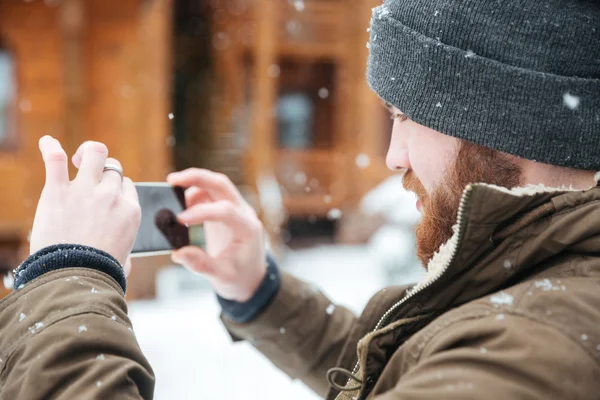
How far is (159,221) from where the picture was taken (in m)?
1.71

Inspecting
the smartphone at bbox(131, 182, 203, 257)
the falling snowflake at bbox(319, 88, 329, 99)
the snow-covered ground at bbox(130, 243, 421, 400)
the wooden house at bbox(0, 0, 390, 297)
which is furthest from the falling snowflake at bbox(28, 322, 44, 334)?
the falling snowflake at bbox(319, 88, 329, 99)

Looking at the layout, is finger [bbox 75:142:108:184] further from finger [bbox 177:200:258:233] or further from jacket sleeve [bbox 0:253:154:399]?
finger [bbox 177:200:258:233]

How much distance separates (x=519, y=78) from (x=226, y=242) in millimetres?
1050

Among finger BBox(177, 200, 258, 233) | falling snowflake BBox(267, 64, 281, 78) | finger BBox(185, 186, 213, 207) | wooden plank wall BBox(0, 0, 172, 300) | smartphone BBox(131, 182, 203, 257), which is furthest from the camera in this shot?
Result: falling snowflake BBox(267, 64, 281, 78)

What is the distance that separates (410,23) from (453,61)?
17cm

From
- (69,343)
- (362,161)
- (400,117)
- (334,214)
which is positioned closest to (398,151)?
(400,117)

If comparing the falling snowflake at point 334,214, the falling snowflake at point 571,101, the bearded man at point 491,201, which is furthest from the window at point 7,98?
the falling snowflake at point 571,101

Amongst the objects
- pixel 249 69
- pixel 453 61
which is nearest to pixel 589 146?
pixel 453 61

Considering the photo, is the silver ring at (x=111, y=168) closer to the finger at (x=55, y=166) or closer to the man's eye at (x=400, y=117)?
the finger at (x=55, y=166)

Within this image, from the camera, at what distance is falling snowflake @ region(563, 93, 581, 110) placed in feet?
4.22

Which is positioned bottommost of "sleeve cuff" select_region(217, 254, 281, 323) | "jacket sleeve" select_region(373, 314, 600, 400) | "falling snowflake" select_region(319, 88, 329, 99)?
"falling snowflake" select_region(319, 88, 329, 99)

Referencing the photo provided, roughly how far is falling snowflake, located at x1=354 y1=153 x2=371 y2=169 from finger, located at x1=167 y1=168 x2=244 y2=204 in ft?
28.2

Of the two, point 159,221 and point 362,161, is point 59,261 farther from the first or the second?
point 362,161

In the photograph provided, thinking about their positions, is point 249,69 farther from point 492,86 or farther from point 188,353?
point 492,86
